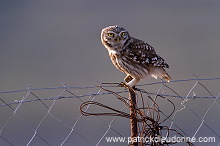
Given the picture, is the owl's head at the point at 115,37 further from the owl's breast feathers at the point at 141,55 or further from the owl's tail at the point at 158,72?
the owl's tail at the point at 158,72

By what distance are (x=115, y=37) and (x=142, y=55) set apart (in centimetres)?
33

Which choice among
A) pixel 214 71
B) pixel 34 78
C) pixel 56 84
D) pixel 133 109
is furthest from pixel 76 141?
pixel 133 109

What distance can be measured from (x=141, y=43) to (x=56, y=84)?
6686mm

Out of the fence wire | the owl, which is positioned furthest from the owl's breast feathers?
the fence wire

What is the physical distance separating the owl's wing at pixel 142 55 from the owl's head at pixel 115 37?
0.10 m

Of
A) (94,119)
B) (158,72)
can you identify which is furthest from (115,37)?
(94,119)

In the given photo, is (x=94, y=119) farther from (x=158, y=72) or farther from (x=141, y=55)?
(x=141, y=55)

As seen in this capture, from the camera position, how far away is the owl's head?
12.7 ft

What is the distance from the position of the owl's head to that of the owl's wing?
0.32 ft

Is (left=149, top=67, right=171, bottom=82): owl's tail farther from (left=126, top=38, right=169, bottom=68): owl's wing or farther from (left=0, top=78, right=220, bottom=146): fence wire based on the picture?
(left=0, top=78, right=220, bottom=146): fence wire

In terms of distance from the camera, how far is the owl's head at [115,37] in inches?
152

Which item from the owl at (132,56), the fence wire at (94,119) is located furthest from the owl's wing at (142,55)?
the fence wire at (94,119)

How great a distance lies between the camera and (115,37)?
393 centimetres

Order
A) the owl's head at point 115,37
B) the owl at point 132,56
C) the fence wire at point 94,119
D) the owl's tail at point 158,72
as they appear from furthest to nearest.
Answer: the fence wire at point 94,119
the owl's tail at point 158,72
the owl at point 132,56
the owl's head at point 115,37
